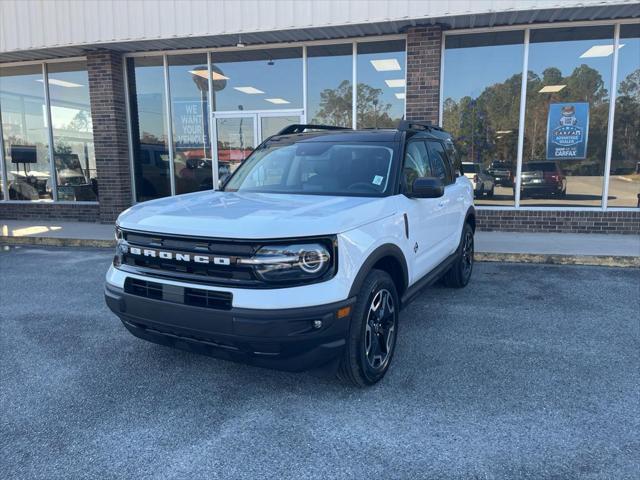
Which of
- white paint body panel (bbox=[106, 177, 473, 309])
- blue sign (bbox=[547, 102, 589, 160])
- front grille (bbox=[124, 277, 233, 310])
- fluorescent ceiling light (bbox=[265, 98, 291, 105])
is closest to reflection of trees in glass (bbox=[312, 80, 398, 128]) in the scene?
fluorescent ceiling light (bbox=[265, 98, 291, 105])

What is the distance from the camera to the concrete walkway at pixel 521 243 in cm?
720

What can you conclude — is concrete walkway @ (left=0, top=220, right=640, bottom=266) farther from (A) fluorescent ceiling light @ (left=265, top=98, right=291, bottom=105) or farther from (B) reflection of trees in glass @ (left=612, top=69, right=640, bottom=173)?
(A) fluorescent ceiling light @ (left=265, top=98, right=291, bottom=105)

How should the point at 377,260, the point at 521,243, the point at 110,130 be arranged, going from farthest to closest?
1. the point at 110,130
2. the point at 521,243
3. the point at 377,260

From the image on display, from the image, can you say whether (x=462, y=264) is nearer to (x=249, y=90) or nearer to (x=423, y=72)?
(x=423, y=72)

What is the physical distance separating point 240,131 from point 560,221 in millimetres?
6858

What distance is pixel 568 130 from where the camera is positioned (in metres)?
9.10

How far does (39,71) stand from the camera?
11.7 m

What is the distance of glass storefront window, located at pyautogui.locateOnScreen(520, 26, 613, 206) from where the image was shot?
8.84 m

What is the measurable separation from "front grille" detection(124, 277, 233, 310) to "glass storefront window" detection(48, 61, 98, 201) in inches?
373

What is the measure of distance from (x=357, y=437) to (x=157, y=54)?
1030 centimetres

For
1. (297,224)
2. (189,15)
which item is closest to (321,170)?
(297,224)

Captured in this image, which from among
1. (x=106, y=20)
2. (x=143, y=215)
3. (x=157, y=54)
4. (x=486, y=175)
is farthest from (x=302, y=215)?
(x=157, y=54)

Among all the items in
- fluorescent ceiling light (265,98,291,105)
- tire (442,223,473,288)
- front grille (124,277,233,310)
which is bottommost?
tire (442,223,473,288)

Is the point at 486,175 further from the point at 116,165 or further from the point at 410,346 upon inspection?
the point at 116,165
